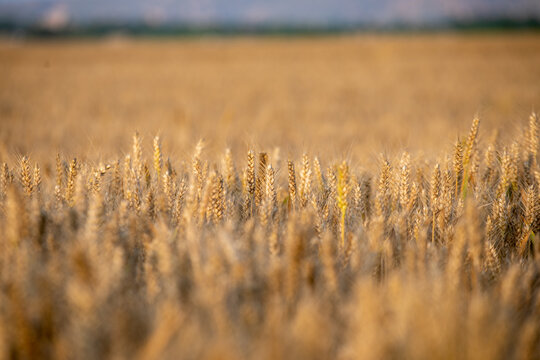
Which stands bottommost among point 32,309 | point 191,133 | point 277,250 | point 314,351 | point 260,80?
point 314,351

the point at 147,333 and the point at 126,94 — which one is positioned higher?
the point at 126,94

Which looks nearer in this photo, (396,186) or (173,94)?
(396,186)

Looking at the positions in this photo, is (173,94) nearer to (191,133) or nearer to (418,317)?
(191,133)

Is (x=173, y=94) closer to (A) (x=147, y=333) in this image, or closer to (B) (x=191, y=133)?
(B) (x=191, y=133)

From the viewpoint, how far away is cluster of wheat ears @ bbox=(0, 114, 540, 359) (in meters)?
0.96

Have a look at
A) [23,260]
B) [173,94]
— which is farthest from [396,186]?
[173,94]

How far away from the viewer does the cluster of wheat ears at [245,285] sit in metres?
0.96

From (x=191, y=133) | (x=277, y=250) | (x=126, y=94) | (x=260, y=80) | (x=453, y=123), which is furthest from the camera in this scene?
(x=260, y=80)

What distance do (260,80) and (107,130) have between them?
25.2ft

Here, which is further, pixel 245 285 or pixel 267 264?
pixel 267 264

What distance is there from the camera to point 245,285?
119 centimetres

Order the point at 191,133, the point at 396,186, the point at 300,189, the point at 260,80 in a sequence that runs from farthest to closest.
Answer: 1. the point at 260,80
2. the point at 191,133
3. the point at 396,186
4. the point at 300,189

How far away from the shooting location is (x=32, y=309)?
1.05 m

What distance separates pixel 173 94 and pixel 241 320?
996cm
